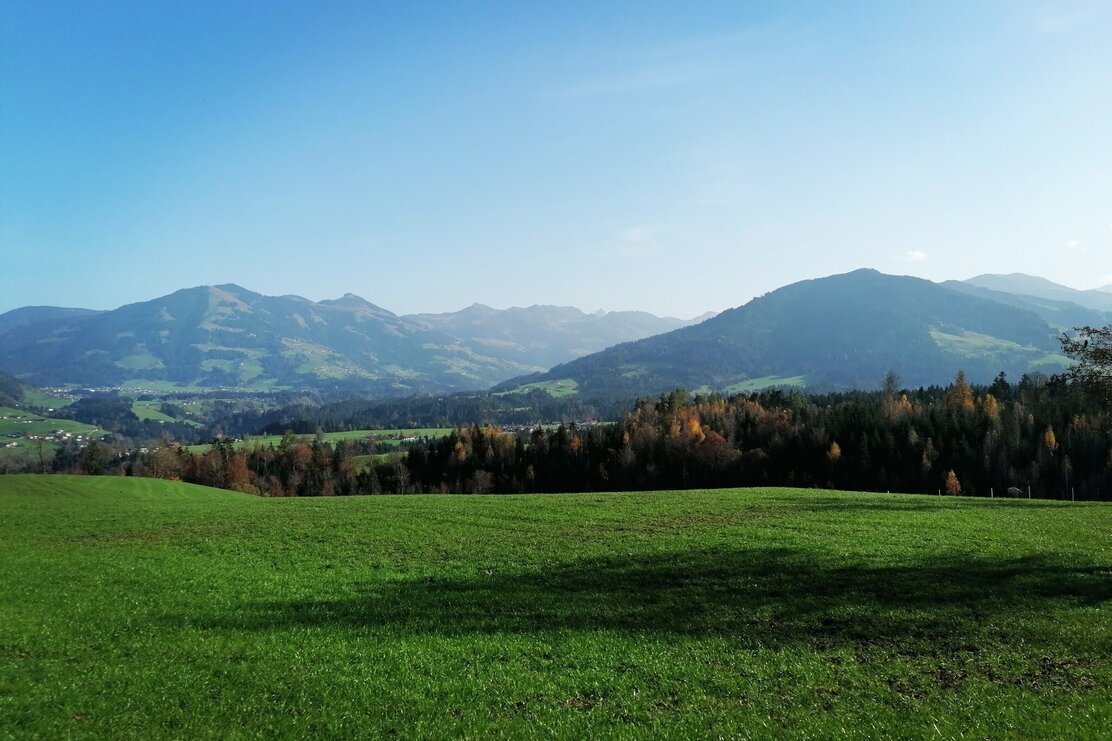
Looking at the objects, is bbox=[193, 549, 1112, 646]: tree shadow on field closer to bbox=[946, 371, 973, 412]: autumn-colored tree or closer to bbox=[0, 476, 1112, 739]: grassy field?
bbox=[0, 476, 1112, 739]: grassy field

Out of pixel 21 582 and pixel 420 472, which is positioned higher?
pixel 21 582

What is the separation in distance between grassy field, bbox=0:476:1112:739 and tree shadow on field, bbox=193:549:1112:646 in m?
0.13

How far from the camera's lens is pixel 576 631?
20.0 metres

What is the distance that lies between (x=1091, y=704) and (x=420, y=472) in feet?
487

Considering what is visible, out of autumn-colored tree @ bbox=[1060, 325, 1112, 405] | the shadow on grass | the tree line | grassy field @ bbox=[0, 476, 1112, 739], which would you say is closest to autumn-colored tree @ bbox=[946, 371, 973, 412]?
the tree line

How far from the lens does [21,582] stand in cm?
2705

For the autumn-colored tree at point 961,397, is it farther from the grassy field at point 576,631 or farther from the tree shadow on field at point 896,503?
the grassy field at point 576,631

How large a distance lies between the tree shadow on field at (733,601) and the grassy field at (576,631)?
0.42ft

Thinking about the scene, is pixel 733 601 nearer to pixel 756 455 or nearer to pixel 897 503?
pixel 897 503

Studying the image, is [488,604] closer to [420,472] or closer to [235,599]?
[235,599]

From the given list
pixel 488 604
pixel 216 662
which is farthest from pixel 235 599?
pixel 488 604

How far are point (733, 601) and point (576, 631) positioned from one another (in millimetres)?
6310

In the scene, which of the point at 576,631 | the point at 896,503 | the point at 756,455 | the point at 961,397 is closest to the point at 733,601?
the point at 576,631

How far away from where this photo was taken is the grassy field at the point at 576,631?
13.8 metres
